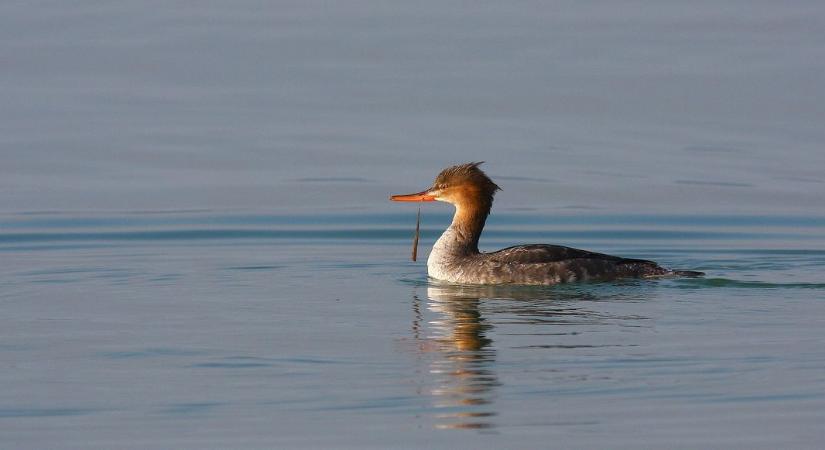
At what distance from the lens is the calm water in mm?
10344

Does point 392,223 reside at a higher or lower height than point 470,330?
higher

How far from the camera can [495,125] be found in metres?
24.0

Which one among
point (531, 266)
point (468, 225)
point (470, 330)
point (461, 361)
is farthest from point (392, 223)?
point (461, 361)

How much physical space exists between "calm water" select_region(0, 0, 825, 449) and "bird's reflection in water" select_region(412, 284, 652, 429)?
0.04m

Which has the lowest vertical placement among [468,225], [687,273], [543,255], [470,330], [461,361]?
[461,361]

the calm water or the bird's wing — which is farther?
the bird's wing

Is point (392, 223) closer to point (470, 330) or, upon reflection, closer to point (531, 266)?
point (531, 266)

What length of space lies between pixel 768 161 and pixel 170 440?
1438 centimetres

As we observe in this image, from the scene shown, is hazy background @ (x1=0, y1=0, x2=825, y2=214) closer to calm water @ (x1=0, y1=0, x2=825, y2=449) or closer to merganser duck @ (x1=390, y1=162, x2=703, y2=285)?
calm water @ (x1=0, y1=0, x2=825, y2=449)

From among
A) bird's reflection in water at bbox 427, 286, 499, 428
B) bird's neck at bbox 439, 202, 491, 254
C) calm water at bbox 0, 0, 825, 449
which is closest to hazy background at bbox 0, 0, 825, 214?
calm water at bbox 0, 0, 825, 449

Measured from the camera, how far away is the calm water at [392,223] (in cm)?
1034

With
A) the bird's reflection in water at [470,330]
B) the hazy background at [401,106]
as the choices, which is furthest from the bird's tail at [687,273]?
the hazy background at [401,106]

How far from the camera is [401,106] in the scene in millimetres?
25422

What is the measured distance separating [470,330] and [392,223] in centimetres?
648
